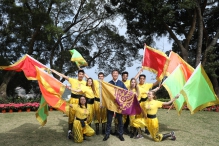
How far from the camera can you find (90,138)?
611 centimetres

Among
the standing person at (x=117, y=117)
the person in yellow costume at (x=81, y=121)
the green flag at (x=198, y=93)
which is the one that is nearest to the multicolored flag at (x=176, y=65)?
the green flag at (x=198, y=93)

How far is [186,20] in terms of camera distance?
685 inches

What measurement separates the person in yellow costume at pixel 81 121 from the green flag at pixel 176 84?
2254 mm

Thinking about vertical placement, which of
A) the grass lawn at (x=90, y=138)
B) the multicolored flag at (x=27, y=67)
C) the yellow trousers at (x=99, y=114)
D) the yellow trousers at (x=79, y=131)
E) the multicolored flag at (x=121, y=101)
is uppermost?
the multicolored flag at (x=27, y=67)

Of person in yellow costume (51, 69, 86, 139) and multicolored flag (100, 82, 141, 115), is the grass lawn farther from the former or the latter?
multicolored flag (100, 82, 141, 115)

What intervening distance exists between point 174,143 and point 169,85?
1.56m

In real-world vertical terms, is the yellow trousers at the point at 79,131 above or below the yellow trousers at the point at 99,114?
below

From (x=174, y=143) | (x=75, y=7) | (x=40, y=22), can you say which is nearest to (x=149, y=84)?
(x=174, y=143)

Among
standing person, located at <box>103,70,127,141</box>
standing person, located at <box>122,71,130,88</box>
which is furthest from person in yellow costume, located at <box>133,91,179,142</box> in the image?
standing person, located at <box>122,71,130,88</box>

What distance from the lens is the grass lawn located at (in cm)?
577

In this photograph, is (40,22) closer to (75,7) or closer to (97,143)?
(75,7)

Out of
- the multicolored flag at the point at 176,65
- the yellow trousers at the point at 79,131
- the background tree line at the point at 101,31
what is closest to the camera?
the yellow trousers at the point at 79,131

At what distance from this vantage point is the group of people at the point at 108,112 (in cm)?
593

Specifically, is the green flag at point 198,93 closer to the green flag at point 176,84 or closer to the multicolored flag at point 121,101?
the green flag at point 176,84
